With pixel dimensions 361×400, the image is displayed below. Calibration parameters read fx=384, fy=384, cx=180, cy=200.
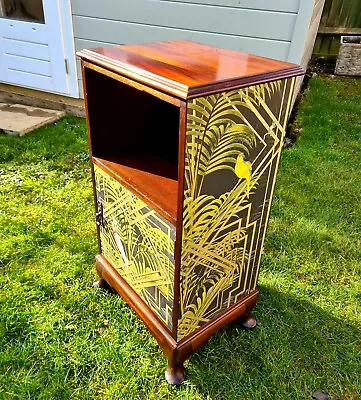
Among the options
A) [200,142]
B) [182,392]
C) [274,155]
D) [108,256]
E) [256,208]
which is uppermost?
[200,142]

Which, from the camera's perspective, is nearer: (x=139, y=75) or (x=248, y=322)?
(x=139, y=75)

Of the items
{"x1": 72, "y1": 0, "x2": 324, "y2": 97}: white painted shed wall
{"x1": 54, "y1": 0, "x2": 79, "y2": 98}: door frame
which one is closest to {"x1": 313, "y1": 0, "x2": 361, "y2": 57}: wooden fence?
{"x1": 72, "y1": 0, "x2": 324, "y2": 97}: white painted shed wall

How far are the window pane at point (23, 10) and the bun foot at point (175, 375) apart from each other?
3.11 m

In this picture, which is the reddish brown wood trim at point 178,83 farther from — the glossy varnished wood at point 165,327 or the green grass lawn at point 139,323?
the green grass lawn at point 139,323

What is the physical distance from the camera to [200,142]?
981mm

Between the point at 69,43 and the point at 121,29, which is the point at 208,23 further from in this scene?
the point at 69,43

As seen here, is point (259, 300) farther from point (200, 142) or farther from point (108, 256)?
point (200, 142)

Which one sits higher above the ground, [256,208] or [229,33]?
[229,33]

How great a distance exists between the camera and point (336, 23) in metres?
5.42

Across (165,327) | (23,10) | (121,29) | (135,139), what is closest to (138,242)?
(165,327)

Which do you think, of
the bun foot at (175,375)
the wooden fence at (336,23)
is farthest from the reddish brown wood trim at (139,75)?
the wooden fence at (336,23)

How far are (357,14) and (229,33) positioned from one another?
140 inches

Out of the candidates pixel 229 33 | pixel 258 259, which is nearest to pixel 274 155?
pixel 258 259

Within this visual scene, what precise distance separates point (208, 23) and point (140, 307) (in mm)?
2188
